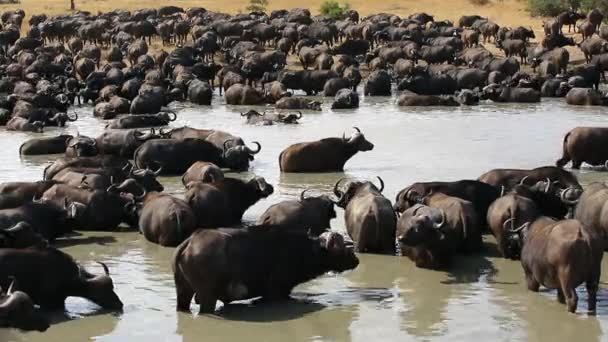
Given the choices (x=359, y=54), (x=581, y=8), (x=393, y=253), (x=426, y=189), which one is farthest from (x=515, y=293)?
(x=581, y=8)

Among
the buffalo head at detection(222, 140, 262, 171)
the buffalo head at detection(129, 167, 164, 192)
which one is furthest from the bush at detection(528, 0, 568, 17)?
the buffalo head at detection(129, 167, 164, 192)

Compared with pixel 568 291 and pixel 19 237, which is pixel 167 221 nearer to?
pixel 19 237

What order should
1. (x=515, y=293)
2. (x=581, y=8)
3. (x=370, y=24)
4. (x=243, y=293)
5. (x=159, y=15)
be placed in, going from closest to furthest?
(x=243, y=293) < (x=515, y=293) < (x=370, y=24) < (x=581, y=8) < (x=159, y=15)

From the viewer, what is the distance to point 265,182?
14.4m

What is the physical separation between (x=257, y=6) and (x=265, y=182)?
42.2 meters

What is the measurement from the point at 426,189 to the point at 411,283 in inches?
95.2

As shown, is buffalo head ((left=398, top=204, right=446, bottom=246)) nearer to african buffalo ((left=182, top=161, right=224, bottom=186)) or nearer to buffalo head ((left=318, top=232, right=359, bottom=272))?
buffalo head ((left=318, top=232, right=359, bottom=272))

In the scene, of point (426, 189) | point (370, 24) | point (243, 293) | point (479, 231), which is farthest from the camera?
point (370, 24)

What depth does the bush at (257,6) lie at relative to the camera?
5534 cm

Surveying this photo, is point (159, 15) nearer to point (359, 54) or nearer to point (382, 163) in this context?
point (359, 54)

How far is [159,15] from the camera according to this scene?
51500mm

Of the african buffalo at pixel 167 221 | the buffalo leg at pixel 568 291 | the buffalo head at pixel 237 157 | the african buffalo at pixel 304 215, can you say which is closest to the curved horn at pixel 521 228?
the buffalo leg at pixel 568 291

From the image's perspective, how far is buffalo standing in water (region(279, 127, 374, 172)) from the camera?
17.6 m

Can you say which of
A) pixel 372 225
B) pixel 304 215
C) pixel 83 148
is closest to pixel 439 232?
pixel 372 225
